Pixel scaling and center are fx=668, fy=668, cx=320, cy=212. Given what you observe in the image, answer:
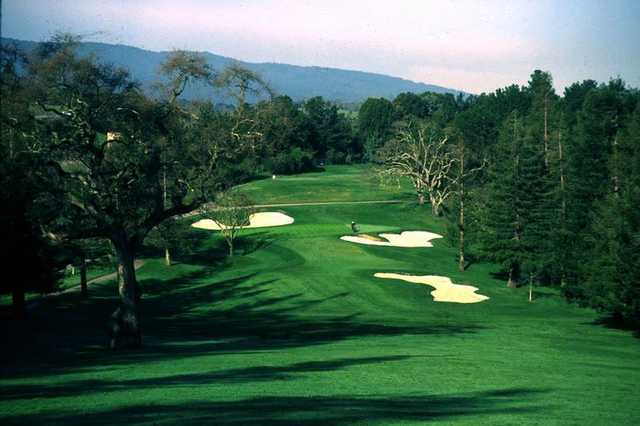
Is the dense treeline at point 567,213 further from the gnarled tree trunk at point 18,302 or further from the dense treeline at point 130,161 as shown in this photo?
the gnarled tree trunk at point 18,302

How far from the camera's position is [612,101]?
7044cm

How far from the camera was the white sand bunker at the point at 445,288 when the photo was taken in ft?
123

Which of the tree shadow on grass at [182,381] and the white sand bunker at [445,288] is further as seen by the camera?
the white sand bunker at [445,288]

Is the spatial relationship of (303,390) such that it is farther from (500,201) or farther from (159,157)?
(500,201)

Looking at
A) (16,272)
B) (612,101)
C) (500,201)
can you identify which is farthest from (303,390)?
(612,101)

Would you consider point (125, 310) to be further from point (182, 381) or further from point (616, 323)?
point (616, 323)

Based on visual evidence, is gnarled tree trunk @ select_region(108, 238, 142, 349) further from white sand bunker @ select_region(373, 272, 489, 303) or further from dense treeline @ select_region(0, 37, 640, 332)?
white sand bunker @ select_region(373, 272, 489, 303)

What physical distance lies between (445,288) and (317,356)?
22.8m

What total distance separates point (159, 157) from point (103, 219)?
2.49 m

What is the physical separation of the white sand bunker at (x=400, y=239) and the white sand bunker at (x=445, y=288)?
38.3 feet

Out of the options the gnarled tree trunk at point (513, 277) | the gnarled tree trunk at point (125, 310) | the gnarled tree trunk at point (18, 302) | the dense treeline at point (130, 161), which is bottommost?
the gnarled tree trunk at point (513, 277)

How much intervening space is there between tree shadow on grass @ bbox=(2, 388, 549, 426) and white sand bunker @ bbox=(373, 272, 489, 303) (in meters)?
24.7

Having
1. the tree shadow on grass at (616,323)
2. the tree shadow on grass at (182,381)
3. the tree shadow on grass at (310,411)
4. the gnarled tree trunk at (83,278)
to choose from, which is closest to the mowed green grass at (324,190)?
the gnarled tree trunk at (83,278)

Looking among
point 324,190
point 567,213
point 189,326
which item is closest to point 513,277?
point 567,213
